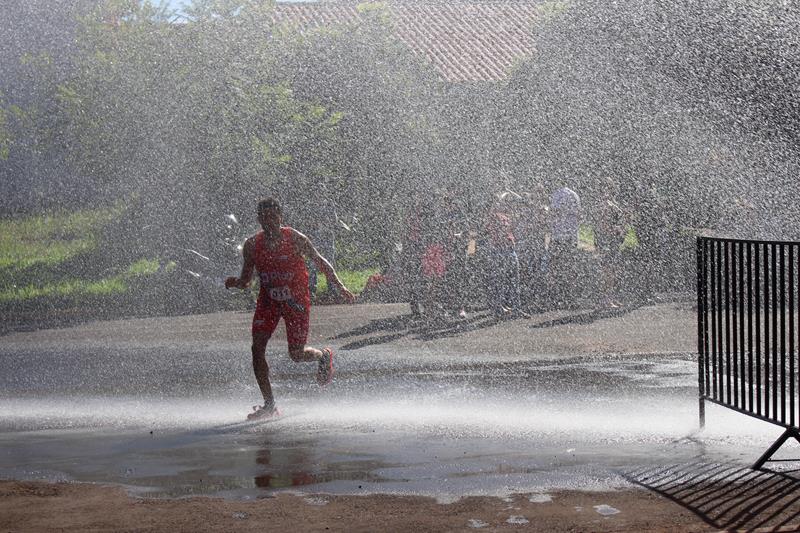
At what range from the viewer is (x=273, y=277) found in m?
10.4

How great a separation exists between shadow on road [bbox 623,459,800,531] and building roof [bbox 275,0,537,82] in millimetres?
34347

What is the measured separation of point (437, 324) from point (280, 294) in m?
6.63

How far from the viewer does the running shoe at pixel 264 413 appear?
32.7ft

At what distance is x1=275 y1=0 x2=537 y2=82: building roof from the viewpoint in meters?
43.7

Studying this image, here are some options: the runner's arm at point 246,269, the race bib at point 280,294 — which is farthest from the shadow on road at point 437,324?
the race bib at point 280,294

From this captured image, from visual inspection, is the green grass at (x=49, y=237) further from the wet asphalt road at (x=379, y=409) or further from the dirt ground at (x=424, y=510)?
the dirt ground at (x=424, y=510)

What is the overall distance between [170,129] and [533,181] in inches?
390

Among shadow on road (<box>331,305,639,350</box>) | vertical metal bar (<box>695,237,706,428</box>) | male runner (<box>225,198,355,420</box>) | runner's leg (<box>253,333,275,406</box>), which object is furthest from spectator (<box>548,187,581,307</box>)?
vertical metal bar (<box>695,237,706,428</box>)

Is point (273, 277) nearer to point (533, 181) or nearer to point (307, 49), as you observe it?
point (307, 49)

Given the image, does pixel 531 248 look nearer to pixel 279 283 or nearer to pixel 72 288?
pixel 72 288

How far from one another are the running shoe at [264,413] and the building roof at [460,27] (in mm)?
31790

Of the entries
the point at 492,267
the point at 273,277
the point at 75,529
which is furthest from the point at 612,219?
the point at 75,529

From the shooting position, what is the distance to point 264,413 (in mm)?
10047

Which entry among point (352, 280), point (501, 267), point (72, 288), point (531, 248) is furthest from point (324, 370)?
point (72, 288)
